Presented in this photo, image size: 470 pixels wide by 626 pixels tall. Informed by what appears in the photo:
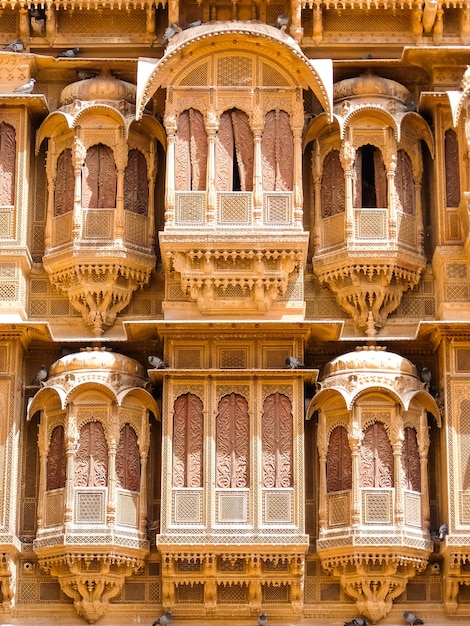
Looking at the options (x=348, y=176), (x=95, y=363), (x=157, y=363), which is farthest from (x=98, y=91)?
(x=157, y=363)

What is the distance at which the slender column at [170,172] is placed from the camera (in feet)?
71.2

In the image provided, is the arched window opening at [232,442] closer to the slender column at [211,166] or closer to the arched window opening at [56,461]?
the arched window opening at [56,461]

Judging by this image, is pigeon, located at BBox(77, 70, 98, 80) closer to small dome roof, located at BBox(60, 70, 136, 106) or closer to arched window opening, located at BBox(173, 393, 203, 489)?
small dome roof, located at BBox(60, 70, 136, 106)

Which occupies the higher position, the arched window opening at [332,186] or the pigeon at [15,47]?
the pigeon at [15,47]

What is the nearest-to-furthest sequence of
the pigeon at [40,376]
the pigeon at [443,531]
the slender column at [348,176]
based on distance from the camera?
the pigeon at [443,531], the pigeon at [40,376], the slender column at [348,176]

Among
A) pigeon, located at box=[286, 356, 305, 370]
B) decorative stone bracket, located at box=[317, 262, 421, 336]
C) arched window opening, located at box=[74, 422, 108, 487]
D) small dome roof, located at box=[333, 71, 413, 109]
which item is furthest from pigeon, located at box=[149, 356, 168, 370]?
small dome roof, located at box=[333, 71, 413, 109]

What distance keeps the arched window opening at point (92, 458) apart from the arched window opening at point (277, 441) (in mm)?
1661

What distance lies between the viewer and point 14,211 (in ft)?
72.5

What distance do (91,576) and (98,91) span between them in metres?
5.27

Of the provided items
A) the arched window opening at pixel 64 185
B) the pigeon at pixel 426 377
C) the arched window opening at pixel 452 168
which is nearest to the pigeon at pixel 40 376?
the arched window opening at pixel 64 185

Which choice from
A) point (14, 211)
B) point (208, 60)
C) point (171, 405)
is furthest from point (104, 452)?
point (208, 60)

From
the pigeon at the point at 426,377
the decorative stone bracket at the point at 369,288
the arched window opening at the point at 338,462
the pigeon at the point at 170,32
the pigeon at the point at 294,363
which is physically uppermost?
the pigeon at the point at 170,32

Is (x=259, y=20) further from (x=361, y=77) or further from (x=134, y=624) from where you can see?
(x=134, y=624)

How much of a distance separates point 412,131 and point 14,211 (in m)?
4.40
